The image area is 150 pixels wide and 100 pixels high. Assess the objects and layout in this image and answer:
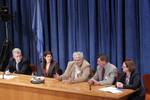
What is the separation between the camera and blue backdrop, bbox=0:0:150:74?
20.8 ft

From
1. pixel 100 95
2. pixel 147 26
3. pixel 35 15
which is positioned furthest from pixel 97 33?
pixel 100 95

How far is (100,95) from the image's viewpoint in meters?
4.93

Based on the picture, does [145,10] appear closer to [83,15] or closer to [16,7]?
[83,15]

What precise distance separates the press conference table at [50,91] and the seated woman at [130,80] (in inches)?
5.9

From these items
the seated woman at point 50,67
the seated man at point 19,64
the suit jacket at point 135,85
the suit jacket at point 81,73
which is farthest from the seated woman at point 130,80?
the seated man at point 19,64

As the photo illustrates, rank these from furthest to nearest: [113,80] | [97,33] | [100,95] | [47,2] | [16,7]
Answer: [16,7] < [47,2] < [97,33] < [113,80] < [100,95]

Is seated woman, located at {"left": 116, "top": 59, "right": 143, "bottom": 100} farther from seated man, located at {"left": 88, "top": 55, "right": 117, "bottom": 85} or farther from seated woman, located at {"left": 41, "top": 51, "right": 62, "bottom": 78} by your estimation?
seated woman, located at {"left": 41, "top": 51, "right": 62, "bottom": 78}

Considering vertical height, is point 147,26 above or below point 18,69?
above

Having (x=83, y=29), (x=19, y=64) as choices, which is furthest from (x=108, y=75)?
(x=19, y=64)

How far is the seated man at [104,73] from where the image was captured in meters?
5.72

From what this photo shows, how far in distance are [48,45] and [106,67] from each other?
219 centimetres

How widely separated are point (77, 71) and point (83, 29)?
117cm

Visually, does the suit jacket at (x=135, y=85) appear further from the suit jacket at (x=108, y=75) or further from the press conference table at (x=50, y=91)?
the suit jacket at (x=108, y=75)

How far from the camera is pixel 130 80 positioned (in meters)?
5.56
